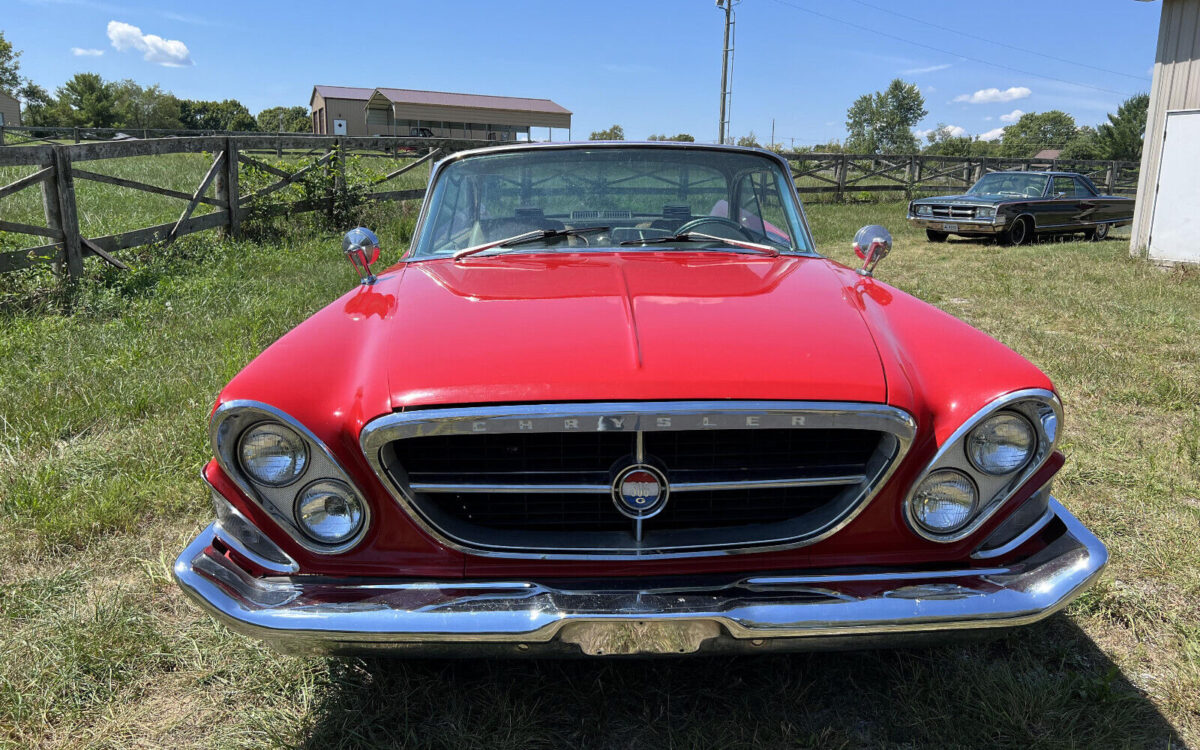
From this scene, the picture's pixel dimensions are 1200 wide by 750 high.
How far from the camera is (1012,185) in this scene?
12.8 metres

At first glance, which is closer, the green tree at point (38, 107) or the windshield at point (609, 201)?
the windshield at point (609, 201)

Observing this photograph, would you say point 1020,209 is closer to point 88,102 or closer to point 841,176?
point 841,176

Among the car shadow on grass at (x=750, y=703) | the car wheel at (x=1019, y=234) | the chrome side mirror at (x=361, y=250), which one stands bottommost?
the car shadow on grass at (x=750, y=703)

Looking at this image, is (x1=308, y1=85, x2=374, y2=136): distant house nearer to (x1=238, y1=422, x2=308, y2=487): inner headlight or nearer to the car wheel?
the car wheel

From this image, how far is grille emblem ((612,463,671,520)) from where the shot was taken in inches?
68.1

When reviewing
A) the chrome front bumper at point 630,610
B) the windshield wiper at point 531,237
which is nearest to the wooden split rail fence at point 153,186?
the windshield wiper at point 531,237

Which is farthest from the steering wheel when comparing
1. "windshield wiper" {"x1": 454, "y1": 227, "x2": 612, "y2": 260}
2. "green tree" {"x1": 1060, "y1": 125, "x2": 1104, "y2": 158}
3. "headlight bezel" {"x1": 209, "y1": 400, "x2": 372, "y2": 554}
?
"green tree" {"x1": 1060, "y1": 125, "x2": 1104, "y2": 158}

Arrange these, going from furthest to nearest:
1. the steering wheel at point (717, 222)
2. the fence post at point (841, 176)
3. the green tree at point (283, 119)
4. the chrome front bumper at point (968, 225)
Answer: the green tree at point (283, 119), the fence post at point (841, 176), the chrome front bumper at point (968, 225), the steering wheel at point (717, 222)

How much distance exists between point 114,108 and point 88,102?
14.2 ft

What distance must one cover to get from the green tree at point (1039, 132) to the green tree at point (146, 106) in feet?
313

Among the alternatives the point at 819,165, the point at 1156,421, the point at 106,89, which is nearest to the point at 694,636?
the point at 1156,421

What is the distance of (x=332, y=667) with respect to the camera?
223 centimetres

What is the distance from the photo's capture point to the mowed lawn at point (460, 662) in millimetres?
1992

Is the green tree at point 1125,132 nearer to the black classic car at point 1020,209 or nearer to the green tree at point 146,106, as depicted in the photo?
the black classic car at point 1020,209
